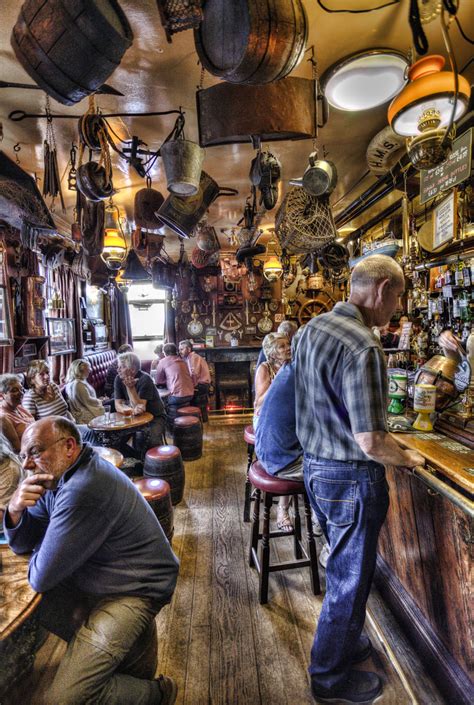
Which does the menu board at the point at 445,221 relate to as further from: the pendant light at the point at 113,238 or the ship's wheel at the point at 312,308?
the ship's wheel at the point at 312,308

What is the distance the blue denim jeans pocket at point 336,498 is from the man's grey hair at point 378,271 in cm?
92

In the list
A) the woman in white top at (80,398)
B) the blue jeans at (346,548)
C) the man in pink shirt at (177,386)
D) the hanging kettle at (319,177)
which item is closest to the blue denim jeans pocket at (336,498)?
the blue jeans at (346,548)

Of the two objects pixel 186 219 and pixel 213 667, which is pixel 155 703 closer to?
A: pixel 213 667

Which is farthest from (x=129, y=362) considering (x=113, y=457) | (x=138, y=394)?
(x=113, y=457)

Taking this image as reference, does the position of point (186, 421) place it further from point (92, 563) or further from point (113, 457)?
point (92, 563)

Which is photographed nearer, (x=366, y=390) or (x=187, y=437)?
(x=366, y=390)

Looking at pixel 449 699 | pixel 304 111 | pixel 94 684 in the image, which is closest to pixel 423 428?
pixel 449 699

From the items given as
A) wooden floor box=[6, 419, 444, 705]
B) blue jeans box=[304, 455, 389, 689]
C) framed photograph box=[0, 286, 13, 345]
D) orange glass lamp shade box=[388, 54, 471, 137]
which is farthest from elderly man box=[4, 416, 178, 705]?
framed photograph box=[0, 286, 13, 345]

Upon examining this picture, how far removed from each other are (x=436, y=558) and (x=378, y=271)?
4.85 feet

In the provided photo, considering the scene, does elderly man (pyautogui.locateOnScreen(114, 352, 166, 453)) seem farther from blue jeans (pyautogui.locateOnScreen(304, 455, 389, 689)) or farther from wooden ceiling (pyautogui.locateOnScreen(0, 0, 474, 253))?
blue jeans (pyautogui.locateOnScreen(304, 455, 389, 689))

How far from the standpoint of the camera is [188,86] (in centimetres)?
246

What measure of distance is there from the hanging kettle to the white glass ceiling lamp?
0.41 m

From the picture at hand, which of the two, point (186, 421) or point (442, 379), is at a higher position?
point (442, 379)

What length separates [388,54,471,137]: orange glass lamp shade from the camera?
162cm
